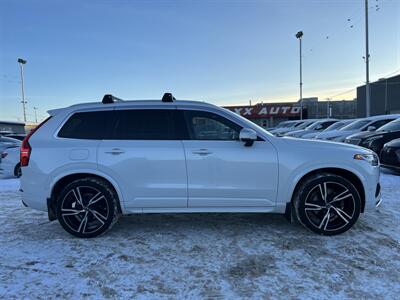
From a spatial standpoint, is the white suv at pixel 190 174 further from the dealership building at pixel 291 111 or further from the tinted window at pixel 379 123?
the dealership building at pixel 291 111

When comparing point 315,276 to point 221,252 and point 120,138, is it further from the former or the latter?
point 120,138

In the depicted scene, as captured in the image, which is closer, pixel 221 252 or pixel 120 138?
pixel 221 252

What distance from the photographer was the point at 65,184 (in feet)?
14.4

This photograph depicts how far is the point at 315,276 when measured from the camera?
3203 millimetres

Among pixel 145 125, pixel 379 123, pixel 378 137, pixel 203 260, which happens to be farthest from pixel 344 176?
pixel 379 123

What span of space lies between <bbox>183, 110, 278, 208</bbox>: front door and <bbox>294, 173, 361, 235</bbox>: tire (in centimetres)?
39

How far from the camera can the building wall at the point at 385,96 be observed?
3771 cm

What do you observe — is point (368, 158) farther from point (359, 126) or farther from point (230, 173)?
point (359, 126)

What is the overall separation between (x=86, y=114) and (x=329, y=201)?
135 inches

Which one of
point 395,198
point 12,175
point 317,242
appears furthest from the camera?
point 12,175

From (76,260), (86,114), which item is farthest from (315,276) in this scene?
(86,114)

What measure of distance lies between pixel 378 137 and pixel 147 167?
835 cm

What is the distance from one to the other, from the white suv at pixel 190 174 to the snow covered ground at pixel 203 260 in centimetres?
35

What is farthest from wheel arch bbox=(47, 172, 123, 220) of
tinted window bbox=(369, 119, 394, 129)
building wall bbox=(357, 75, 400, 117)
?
building wall bbox=(357, 75, 400, 117)
